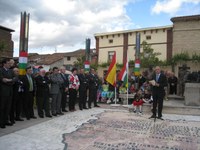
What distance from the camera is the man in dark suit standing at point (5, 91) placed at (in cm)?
691

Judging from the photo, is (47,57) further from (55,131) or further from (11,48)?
(55,131)

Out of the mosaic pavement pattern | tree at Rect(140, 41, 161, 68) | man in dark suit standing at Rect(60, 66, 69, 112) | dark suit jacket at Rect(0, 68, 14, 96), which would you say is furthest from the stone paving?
tree at Rect(140, 41, 161, 68)

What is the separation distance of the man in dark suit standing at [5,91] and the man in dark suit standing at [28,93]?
3.54ft

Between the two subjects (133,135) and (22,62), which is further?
(22,62)

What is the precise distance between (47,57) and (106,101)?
3800 centimetres

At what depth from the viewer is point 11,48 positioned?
1109 inches

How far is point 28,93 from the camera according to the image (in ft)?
27.6

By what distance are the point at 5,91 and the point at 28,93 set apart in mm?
1467

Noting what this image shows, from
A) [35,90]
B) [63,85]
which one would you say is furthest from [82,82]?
[35,90]

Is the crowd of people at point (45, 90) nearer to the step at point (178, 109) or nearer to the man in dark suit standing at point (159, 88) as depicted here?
the man in dark suit standing at point (159, 88)

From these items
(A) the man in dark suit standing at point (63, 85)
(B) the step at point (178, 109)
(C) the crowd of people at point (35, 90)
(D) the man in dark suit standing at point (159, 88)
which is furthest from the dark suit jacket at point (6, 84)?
(B) the step at point (178, 109)

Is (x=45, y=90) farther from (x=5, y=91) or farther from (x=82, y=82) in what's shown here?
(x=82, y=82)

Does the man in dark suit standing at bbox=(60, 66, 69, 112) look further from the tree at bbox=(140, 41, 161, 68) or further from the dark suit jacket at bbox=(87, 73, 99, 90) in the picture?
the tree at bbox=(140, 41, 161, 68)

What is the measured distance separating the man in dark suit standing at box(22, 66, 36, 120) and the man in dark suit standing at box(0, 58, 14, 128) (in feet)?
3.54
